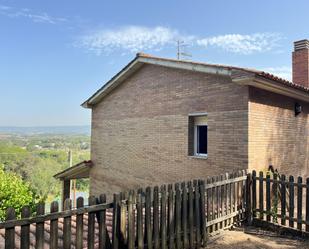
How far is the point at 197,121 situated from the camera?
9.41 metres

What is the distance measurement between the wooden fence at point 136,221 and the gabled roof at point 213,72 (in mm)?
2657

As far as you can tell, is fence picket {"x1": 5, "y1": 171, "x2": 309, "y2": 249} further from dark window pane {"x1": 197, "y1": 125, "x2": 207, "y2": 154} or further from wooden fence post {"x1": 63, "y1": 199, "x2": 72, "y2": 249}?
dark window pane {"x1": 197, "y1": 125, "x2": 207, "y2": 154}

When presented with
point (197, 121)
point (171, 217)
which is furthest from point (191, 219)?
point (197, 121)

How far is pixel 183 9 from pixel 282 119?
669cm

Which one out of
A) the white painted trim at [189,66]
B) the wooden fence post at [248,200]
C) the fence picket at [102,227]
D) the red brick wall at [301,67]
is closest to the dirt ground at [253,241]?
the wooden fence post at [248,200]

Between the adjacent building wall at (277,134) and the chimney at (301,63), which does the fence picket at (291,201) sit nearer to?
the adjacent building wall at (277,134)

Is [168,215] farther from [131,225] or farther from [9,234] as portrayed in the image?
[9,234]

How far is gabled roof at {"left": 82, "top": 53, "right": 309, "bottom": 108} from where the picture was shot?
6934mm

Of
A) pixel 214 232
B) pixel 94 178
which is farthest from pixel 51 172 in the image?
pixel 214 232

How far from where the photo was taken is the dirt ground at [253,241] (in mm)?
5246

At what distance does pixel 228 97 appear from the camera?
805 centimetres

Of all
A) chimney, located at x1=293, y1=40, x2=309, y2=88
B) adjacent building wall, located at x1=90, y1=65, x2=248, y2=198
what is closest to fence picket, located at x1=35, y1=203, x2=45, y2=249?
adjacent building wall, located at x1=90, y1=65, x2=248, y2=198

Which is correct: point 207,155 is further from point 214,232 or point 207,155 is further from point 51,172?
point 51,172

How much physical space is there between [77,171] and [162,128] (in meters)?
7.47
